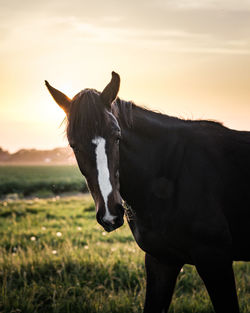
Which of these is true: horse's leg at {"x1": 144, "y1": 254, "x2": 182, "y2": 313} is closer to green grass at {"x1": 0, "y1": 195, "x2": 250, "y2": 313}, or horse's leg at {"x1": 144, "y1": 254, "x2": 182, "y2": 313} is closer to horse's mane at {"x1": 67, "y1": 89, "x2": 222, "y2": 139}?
green grass at {"x1": 0, "y1": 195, "x2": 250, "y2": 313}

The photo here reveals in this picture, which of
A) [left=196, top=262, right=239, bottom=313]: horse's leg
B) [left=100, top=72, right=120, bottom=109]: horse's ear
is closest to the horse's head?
[left=100, top=72, right=120, bottom=109]: horse's ear

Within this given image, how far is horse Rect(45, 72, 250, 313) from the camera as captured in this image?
115 inches

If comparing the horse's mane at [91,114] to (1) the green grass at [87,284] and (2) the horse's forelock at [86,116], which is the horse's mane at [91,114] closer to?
(2) the horse's forelock at [86,116]

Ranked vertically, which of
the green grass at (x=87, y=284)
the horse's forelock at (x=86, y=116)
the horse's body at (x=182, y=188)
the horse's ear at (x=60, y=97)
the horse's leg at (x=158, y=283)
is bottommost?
the green grass at (x=87, y=284)

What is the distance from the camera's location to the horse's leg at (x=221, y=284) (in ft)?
10.2

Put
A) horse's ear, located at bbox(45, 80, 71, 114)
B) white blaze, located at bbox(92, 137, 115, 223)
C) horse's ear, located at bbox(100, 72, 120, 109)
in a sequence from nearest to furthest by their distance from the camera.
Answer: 1. white blaze, located at bbox(92, 137, 115, 223)
2. horse's ear, located at bbox(100, 72, 120, 109)
3. horse's ear, located at bbox(45, 80, 71, 114)

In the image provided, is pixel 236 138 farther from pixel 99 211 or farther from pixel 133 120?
pixel 99 211

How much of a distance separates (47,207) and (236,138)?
1290cm

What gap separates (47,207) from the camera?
1551 cm

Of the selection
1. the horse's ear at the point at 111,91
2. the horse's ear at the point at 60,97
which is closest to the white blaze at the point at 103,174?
the horse's ear at the point at 111,91

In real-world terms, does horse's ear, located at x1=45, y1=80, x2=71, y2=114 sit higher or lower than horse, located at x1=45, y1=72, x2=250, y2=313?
higher

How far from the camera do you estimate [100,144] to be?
278cm

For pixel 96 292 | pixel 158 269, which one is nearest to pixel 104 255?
pixel 96 292

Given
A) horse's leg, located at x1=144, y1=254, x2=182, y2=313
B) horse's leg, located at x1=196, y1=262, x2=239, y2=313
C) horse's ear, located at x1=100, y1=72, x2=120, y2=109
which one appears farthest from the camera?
horse's leg, located at x1=144, y1=254, x2=182, y2=313
